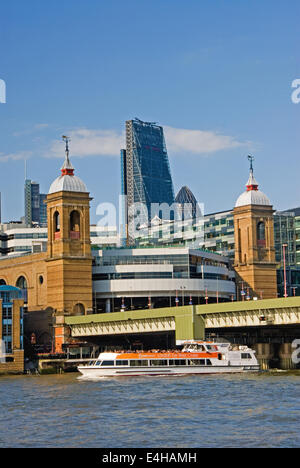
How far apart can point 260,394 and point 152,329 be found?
61441 millimetres

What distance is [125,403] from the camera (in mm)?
78750

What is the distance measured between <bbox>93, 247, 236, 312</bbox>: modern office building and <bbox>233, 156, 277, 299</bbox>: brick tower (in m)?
13.1

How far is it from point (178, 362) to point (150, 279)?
51.5 metres

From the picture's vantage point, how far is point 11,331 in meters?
141

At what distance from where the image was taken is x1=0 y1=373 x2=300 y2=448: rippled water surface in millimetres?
55719

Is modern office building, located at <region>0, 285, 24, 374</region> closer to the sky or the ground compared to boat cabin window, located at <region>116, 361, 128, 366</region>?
closer to the sky

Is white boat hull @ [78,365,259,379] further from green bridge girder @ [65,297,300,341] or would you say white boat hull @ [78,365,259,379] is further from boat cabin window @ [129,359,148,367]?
green bridge girder @ [65,297,300,341]

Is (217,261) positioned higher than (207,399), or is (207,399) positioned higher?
(217,261)

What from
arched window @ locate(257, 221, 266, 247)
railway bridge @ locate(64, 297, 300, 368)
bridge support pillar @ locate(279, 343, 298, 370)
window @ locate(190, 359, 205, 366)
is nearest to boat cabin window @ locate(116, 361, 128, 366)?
window @ locate(190, 359, 205, 366)

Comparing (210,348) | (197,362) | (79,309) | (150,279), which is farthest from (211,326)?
(150,279)

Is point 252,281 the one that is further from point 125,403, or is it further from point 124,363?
point 125,403

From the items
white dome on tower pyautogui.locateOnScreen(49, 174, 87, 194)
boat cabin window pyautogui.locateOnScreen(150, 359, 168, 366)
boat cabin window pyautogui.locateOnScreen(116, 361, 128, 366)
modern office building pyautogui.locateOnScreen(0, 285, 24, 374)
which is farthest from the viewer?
white dome on tower pyautogui.locateOnScreen(49, 174, 87, 194)

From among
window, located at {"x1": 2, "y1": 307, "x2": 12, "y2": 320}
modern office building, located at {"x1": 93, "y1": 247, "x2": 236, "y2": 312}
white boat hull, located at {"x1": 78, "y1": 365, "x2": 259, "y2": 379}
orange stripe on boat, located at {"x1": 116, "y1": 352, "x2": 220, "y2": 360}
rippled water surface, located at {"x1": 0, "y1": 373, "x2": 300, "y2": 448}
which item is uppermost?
modern office building, located at {"x1": 93, "y1": 247, "x2": 236, "y2": 312}

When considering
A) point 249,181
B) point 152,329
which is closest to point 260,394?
point 152,329
